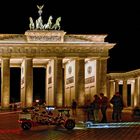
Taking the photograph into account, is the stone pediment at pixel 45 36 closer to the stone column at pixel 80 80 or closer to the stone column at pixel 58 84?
the stone column at pixel 58 84

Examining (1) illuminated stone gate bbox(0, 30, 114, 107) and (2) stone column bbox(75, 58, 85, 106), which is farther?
(2) stone column bbox(75, 58, 85, 106)

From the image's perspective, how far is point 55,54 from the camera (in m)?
66.4

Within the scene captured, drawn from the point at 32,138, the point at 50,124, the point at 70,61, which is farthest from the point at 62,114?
the point at 70,61

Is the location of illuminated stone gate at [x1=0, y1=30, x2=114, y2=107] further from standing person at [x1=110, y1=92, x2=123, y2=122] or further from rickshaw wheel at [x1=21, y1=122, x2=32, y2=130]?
rickshaw wheel at [x1=21, y1=122, x2=32, y2=130]

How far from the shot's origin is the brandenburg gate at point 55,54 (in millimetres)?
65500

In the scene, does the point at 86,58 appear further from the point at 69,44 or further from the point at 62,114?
the point at 62,114

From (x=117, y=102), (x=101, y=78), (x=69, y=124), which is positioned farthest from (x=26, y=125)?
(x=101, y=78)

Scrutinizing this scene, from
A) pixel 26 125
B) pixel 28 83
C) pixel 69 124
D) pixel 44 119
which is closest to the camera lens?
pixel 69 124

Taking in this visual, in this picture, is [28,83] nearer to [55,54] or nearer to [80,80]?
[55,54]

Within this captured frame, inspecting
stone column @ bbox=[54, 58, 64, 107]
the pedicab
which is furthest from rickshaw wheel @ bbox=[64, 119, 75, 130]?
stone column @ bbox=[54, 58, 64, 107]

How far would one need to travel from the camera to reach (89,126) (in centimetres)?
2538

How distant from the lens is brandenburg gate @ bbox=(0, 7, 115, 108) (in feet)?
215

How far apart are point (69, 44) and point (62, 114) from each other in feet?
137

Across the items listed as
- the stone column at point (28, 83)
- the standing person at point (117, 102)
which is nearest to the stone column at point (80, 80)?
the stone column at point (28, 83)
